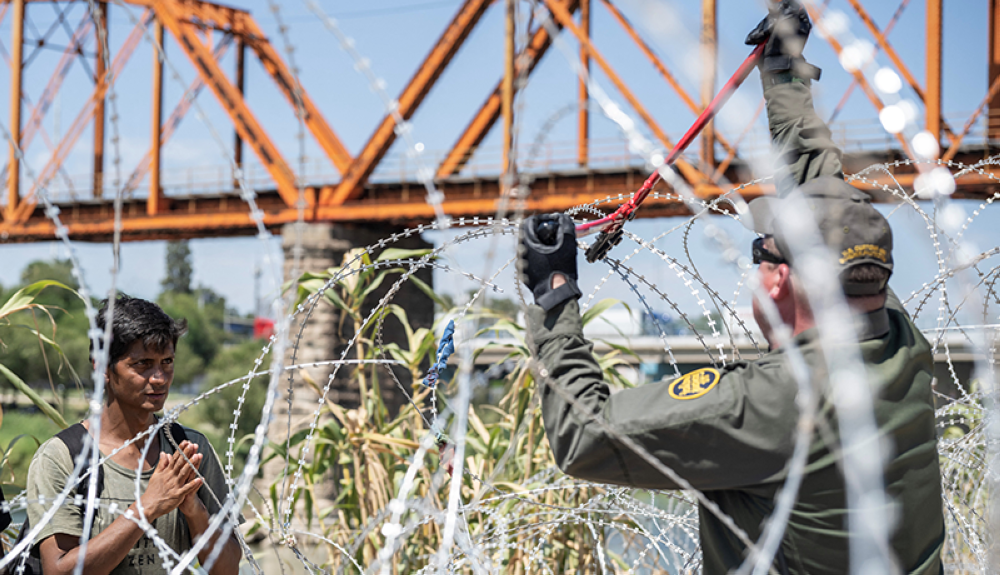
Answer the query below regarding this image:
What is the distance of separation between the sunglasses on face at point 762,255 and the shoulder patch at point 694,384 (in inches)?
8.8

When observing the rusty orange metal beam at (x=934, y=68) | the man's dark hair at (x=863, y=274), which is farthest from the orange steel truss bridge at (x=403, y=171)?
the man's dark hair at (x=863, y=274)

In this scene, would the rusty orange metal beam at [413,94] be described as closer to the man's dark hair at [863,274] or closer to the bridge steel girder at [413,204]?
the bridge steel girder at [413,204]

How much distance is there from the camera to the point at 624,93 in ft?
37.3

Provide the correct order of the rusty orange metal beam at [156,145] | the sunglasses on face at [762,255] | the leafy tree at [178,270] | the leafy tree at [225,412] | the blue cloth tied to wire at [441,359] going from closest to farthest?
the sunglasses on face at [762,255] < the blue cloth tied to wire at [441,359] < the rusty orange metal beam at [156,145] < the leafy tree at [225,412] < the leafy tree at [178,270]

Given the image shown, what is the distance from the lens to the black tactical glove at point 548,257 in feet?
5.20

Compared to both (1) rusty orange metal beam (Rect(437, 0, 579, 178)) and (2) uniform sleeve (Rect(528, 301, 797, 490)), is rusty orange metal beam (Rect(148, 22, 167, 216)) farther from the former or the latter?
(2) uniform sleeve (Rect(528, 301, 797, 490))

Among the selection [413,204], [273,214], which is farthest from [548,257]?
[273,214]

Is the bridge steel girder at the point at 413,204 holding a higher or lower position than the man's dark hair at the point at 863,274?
higher

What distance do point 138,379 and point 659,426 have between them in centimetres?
127

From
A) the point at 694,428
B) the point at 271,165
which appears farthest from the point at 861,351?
the point at 271,165

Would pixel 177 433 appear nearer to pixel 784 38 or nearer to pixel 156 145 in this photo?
pixel 784 38

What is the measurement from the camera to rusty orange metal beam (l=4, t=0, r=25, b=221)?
14.8 metres

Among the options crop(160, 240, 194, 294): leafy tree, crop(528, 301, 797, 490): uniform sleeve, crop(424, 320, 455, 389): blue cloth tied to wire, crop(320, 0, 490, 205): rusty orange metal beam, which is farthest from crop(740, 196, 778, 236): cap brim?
crop(160, 240, 194, 294): leafy tree

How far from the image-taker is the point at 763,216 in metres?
1.56
